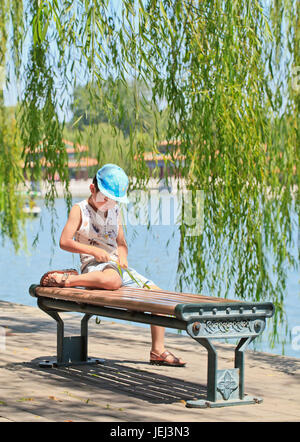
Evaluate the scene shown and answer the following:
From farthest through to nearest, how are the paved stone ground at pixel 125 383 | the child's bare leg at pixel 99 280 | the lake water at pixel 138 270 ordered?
the lake water at pixel 138 270 → the child's bare leg at pixel 99 280 → the paved stone ground at pixel 125 383

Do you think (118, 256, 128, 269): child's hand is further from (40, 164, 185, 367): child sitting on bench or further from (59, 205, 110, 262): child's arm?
(59, 205, 110, 262): child's arm

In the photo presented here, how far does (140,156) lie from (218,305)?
1.77 metres

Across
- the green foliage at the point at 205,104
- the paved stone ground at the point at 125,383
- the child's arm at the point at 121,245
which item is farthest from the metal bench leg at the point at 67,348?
the green foliage at the point at 205,104

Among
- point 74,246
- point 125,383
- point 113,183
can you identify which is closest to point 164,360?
point 125,383

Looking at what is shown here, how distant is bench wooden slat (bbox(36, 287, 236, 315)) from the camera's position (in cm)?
417

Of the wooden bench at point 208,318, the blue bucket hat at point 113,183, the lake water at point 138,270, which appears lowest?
the lake water at point 138,270

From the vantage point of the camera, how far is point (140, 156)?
Result: 5.61 meters

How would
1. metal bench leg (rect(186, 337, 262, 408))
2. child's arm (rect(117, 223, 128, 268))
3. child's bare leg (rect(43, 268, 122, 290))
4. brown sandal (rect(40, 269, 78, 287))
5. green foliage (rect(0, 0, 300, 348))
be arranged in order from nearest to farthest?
metal bench leg (rect(186, 337, 262, 408))
child's bare leg (rect(43, 268, 122, 290))
brown sandal (rect(40, 269, 78, 287))
child's arm (rect(117, 223, 128, 268))
green foliage (rect(0, 0, 300, 348))

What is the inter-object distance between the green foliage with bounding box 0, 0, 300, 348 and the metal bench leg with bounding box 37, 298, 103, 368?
99 cm

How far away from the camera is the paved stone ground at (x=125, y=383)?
398cm

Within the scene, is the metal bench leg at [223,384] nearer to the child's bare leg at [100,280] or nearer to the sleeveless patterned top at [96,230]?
the child's bare leg at [100,280]

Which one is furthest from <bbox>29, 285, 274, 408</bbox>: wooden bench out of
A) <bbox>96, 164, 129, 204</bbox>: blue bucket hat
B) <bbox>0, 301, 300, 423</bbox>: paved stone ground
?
<bbox>96, 164, 129, 204</bbox>: blue bucket hat

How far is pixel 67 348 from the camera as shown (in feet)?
17.0
